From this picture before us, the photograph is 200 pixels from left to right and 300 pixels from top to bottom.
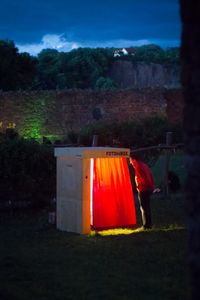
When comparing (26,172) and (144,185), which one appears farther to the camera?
(26,172)

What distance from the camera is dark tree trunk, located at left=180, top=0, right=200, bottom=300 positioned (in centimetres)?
327

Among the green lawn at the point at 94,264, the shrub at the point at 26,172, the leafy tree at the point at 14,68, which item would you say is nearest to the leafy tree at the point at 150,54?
the leafy tree at the point at 14,68

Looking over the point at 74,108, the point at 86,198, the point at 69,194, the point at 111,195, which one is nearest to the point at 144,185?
the point at 111,195

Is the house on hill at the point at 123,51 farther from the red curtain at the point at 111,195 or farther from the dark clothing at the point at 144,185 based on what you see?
the dark clothing at the point at 144,185

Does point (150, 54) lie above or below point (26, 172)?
above

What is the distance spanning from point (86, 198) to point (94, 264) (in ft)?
8.70

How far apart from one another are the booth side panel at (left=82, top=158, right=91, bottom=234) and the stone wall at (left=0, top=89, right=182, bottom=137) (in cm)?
2672

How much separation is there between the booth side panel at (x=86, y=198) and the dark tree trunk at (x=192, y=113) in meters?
6.83

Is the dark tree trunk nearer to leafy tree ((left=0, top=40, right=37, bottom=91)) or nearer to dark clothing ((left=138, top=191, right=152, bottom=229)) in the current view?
dark clothing ((left=138, top=191, right=152, bottom=229))

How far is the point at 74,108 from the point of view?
38.0 metres

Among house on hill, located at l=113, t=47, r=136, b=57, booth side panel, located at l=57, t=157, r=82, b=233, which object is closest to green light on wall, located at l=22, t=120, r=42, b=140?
house on hill, located at l=113, t=47, r=136, b=57

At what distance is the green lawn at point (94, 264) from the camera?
6211mm

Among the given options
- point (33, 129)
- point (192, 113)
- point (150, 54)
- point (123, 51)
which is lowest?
point (192, 113)

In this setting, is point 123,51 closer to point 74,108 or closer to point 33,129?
point 33,129
